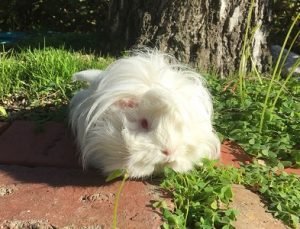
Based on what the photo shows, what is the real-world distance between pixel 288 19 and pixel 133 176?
16.9 ft

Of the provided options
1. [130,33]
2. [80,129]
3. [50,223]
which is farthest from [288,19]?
[50,223]

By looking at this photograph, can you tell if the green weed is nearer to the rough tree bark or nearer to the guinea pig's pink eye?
the guinea pig's pink eye

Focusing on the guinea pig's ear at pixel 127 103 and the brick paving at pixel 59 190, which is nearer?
the brick paving at pixel 59 190

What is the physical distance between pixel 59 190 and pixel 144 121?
52 cm

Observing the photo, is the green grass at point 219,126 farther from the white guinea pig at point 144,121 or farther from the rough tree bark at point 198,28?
the rough tree bark at point 198,28

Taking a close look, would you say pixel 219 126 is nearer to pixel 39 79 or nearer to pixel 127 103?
pixel 127 103

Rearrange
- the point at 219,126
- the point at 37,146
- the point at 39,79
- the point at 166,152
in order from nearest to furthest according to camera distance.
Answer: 1. the point at 166,152
2. the point at 37,146
3. the point at 219,126
4. the point at 39,79

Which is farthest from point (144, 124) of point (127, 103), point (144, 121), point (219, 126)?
point (219, 126)

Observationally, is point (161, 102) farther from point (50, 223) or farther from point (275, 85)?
point (275, 85)

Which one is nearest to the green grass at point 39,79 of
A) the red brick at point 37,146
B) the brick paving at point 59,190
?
the red brick at point 37,146

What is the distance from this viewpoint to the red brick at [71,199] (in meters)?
2.41

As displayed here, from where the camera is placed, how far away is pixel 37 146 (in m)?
3.19

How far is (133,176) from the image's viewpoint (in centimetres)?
260

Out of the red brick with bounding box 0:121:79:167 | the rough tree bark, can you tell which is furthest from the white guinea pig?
the rough tree bark
